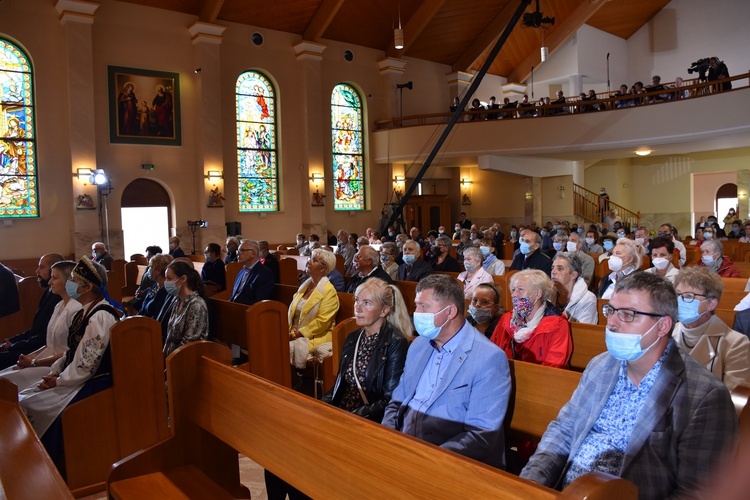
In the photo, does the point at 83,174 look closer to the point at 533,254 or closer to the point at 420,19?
the point at 420,19

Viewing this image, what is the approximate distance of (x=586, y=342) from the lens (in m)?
3.30

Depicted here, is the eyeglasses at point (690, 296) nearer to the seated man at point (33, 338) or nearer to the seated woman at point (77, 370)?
the seated woman at point (77, 370)

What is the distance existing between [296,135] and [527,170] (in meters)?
6.55

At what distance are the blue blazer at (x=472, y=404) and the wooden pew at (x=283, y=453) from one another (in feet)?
0.95

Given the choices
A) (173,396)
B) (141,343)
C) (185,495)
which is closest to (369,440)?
(185,495)

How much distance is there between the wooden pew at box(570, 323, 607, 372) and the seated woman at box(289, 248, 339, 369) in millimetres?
1785

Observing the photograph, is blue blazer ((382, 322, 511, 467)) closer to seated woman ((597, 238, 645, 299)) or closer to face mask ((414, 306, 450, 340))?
face mask ((414, 306, 450, 340))

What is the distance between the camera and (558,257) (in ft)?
13.8

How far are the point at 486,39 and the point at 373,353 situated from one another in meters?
17.7

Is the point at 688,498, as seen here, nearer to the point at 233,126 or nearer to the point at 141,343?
the point at 141,343

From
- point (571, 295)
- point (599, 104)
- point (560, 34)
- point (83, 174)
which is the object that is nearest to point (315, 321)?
point (571, 295)

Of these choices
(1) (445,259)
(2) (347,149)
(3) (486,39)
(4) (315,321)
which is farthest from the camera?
(3) (486,39)

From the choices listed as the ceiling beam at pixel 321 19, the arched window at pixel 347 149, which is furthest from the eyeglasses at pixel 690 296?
the arched window at pixel 347 149

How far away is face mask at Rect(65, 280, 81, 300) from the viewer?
3700 mm
